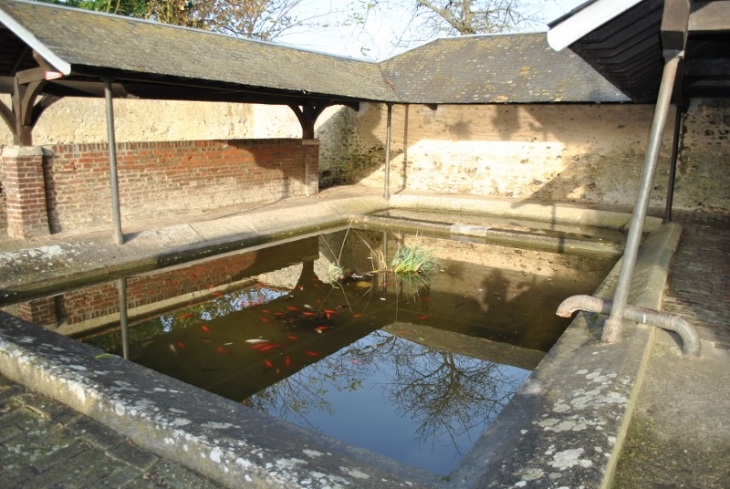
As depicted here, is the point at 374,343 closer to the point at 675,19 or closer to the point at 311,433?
the point at 311,433

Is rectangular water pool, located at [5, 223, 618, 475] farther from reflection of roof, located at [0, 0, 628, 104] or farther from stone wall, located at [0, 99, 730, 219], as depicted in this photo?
stone wall, located at [0, 99, 730, 219]

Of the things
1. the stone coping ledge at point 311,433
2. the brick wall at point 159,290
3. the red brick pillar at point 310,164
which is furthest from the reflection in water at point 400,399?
the red brick pillar at point 310,164

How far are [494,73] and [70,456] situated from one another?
394 inches

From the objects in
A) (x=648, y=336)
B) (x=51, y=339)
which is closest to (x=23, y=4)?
(x=51, y=339)

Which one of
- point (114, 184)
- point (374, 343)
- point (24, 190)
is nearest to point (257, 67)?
point (114, 184)

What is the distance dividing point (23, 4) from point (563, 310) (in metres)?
6.37

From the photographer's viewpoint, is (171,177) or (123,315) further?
(171,177)

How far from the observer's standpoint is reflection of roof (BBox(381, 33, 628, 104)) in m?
9.55

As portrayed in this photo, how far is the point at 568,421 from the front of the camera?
252 cm

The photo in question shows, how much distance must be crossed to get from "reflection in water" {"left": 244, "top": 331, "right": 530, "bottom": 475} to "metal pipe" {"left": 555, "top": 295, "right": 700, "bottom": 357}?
0.75 meters

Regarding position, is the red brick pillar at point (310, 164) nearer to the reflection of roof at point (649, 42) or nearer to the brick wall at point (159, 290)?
the brick wall at point (159, 290)

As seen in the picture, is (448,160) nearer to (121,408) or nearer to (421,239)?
(421,239)

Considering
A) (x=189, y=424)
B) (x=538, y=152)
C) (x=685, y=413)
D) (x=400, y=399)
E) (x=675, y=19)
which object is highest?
(x=675, y=19)

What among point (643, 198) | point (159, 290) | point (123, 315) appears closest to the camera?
point (643, 198)
